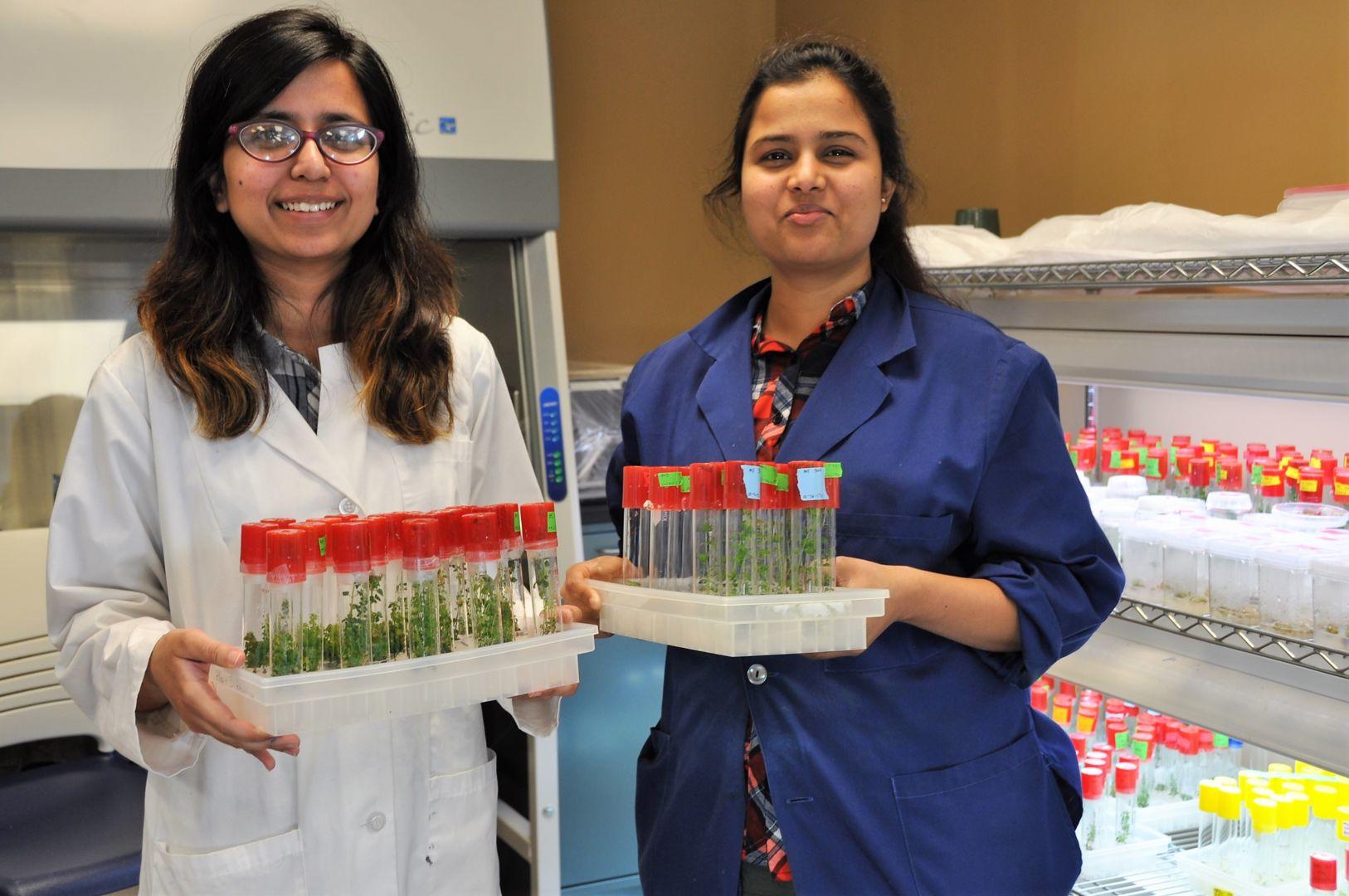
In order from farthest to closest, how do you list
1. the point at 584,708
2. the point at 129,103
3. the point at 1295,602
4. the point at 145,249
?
1. the point at 584,708
2. the point at 145,249
3. the point at 129,103
4. the point at 1295,602

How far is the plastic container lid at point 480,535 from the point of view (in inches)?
51.2

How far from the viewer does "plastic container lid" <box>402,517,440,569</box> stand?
126cm

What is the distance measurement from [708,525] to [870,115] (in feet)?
1.74

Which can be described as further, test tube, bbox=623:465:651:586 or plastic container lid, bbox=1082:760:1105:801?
plastic container lid, bbox=1082:760:1105:801

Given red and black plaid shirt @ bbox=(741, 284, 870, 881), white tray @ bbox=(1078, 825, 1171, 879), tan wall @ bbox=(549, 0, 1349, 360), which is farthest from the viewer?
tan wall @ bbox=(549, 0, 1349, 360)

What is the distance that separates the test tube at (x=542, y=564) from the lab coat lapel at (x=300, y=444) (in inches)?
8.7

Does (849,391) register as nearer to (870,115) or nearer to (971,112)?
(870,115)

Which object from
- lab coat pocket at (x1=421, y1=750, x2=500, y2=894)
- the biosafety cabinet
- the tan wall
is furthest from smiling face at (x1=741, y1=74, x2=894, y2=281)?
the biosafety cabinet

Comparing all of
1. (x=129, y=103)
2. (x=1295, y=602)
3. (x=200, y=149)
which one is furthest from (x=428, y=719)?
(x=129, y=103)

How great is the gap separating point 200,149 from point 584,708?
6.48ft

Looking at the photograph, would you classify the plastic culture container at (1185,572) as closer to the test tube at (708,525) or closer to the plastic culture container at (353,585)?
the test tube at (708,525)

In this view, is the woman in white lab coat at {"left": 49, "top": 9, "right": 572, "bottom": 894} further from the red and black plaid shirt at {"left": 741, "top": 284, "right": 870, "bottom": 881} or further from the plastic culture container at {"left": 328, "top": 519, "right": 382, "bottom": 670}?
the red and black plaid shirt at {"left": 741, "top": 284, "right": 870, "bottom": 881}

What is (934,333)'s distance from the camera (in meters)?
1.43

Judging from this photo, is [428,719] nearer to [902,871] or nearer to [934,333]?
[902,871]
